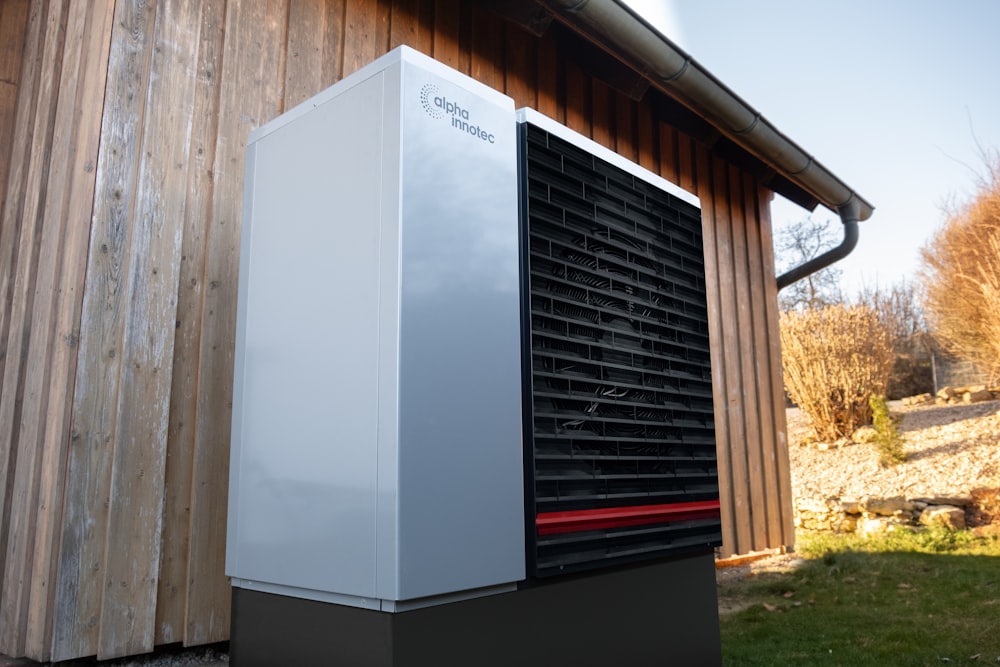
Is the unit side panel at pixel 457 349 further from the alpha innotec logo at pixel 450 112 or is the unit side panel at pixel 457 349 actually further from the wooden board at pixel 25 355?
the wooden board at pixel 25 355

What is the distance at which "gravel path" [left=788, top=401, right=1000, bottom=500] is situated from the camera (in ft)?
25.4

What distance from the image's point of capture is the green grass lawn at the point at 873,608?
2818 millimetres

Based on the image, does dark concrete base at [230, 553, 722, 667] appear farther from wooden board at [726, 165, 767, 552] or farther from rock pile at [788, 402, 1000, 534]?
rock pile at [788, 402, 1000, 534]

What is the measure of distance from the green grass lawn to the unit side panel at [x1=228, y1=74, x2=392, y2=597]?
1810mm

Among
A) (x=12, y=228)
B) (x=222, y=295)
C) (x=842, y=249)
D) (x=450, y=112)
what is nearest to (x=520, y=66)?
(x=222, y=295)

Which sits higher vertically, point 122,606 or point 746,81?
point 746,81

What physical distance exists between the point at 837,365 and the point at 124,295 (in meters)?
10.0

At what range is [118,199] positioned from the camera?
2.02 metres

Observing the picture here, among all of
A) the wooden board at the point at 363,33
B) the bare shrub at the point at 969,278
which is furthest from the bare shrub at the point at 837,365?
the wooden board at the point at 363,33

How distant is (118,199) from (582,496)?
1416 mm

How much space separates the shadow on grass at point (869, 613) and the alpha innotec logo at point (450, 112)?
203 cm

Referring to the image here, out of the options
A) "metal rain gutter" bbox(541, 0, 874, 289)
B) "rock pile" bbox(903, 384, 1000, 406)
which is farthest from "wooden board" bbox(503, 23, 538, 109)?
"rock pile" bbox(903, 384, 1000, 406)

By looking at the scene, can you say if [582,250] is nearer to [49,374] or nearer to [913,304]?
[49,374]

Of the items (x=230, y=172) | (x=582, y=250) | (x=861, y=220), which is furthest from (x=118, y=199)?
(x=861, y=220)
